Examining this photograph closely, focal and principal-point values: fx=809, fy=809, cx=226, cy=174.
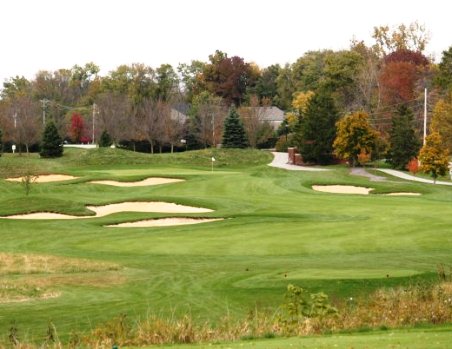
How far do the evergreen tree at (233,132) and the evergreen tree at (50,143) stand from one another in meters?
18.6

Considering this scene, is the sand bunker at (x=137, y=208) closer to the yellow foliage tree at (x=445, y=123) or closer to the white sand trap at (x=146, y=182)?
the white sand trap at (x=146, y=182)

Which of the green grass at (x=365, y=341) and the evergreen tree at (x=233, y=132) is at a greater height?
the evergreen tree at (x=233, y=132)

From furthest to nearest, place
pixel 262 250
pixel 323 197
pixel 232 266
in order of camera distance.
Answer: pixel 323 197, pixel 262 250, pixel 232 266

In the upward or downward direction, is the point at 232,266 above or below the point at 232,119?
below

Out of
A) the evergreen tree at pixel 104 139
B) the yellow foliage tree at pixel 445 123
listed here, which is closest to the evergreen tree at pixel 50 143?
the evergreen tree at pixel 104 139

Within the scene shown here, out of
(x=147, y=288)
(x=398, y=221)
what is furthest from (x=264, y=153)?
(x=147, y=288)

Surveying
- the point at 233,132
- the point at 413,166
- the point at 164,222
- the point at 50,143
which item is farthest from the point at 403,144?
the point at 164,222

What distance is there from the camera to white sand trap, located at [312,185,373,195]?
49.7 meters

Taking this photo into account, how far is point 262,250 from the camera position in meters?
25.3

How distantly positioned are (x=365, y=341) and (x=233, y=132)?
7675 centimetres

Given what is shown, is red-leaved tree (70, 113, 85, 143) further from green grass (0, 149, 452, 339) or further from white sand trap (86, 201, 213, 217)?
white sand trap (86, 201, 213, 217)

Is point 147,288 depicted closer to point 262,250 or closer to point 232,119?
point 262,250

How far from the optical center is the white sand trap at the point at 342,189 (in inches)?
1956

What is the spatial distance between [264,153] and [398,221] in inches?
2171
